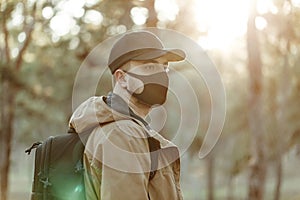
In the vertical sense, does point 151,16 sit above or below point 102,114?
above

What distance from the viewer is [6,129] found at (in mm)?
18875

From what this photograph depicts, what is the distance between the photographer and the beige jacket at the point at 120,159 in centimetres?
262

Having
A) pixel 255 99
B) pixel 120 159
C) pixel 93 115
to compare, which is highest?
pixel 255 99

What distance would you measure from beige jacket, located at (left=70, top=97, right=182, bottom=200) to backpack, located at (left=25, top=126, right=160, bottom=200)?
4cm

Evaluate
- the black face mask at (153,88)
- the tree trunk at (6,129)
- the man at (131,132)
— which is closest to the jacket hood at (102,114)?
the man at (131,132)

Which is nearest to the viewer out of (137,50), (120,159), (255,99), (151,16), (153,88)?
(120,159)

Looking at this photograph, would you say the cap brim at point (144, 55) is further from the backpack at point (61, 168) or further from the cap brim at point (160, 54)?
the backpack at point (61, 168)

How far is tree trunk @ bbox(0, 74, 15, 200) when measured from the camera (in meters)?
17.5

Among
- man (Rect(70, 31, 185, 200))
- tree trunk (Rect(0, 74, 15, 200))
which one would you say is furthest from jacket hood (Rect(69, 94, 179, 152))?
tree trunk (Rect(0, 74, 15, 200))

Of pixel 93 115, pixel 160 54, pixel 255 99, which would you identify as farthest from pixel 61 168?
pixel 255 99

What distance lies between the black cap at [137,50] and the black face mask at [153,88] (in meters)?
0.08

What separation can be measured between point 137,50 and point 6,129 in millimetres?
16481

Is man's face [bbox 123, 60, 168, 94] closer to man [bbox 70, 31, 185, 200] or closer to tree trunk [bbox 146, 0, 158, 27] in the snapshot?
man [bbox 70, 31, 185, 200]

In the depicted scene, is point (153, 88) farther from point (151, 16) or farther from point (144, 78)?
point (151, 16)
